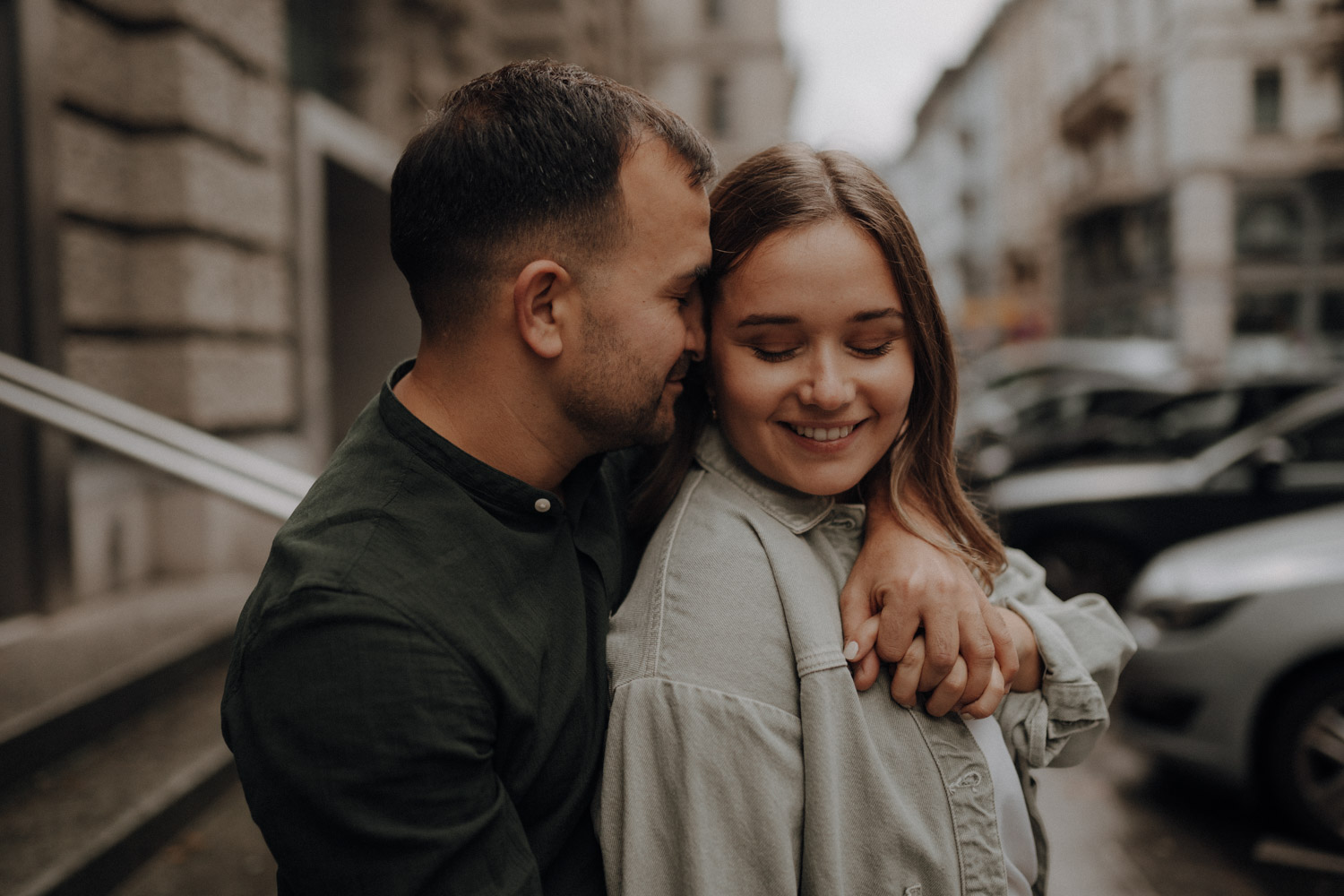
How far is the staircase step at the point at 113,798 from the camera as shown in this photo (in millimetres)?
2578

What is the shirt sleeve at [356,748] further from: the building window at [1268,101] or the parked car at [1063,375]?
the building window at [1268,101]

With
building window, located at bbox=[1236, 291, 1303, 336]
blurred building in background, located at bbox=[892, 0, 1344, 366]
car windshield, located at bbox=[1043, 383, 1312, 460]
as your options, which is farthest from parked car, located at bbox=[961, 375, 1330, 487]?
building window, located at bbox=[1236, 291, 1303, 336]

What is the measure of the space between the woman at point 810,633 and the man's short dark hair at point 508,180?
0.83ft

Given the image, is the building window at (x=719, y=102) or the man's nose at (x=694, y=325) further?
the building window at (x=719, y=102)

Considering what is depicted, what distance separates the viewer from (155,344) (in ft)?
16.8

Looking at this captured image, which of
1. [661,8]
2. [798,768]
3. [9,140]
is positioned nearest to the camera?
[798,768]

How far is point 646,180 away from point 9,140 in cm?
397

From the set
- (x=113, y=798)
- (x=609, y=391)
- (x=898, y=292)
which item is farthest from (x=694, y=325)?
(x=113, y=798)

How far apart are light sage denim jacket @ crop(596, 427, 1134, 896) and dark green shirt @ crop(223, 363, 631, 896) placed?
10 centimetres

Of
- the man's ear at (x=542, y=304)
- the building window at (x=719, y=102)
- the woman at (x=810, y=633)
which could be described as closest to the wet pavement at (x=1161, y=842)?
the woman at (x=810, y=633)

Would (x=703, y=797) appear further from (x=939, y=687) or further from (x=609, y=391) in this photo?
(x=609, y=391)

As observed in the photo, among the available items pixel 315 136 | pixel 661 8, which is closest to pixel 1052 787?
pixel 315 136

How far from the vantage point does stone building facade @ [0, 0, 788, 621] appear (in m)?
4.24

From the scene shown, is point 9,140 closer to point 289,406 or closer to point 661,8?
point 289,406
